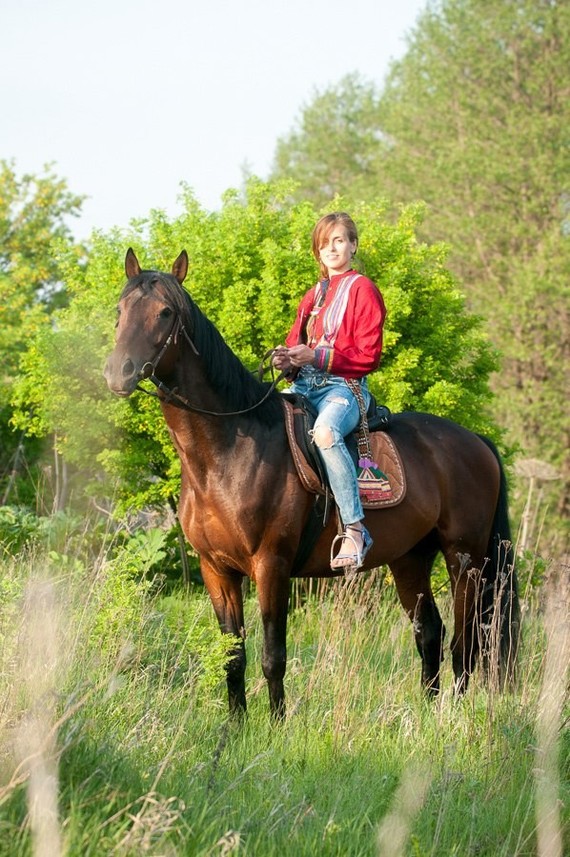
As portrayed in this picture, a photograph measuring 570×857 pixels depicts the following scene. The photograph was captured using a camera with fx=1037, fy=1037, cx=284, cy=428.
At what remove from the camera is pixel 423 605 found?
6918mm

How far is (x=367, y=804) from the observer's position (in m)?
4.19

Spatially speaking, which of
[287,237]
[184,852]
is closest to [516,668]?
[184,852]

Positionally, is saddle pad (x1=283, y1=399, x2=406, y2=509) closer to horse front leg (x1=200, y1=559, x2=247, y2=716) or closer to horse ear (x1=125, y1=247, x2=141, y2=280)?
horse front leg (x1=200, y1=559, x2=247, y2=716)

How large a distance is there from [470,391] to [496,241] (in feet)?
52.8

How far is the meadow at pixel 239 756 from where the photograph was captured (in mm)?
3268

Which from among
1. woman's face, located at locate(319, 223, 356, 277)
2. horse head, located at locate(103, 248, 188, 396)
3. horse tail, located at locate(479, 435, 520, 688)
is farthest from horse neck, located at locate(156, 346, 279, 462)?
horse tail, located at locate(479, 435, 520, 688)

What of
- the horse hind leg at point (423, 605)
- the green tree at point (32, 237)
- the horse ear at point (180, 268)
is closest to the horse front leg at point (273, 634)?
the horse hind leg at point (423, 605)

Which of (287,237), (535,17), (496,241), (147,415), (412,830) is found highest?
(535,17)

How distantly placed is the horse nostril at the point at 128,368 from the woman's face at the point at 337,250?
1613 mm

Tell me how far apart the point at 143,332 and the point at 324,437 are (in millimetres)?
1184

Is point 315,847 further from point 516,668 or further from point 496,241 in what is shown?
point 496,241

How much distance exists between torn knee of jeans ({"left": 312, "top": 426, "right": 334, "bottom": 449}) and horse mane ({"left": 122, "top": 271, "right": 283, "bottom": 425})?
1.00 feet

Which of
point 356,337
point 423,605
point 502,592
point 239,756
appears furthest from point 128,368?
point 423,605

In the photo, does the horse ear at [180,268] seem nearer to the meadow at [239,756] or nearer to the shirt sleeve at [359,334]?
the shirt sleeve at [359,334]
